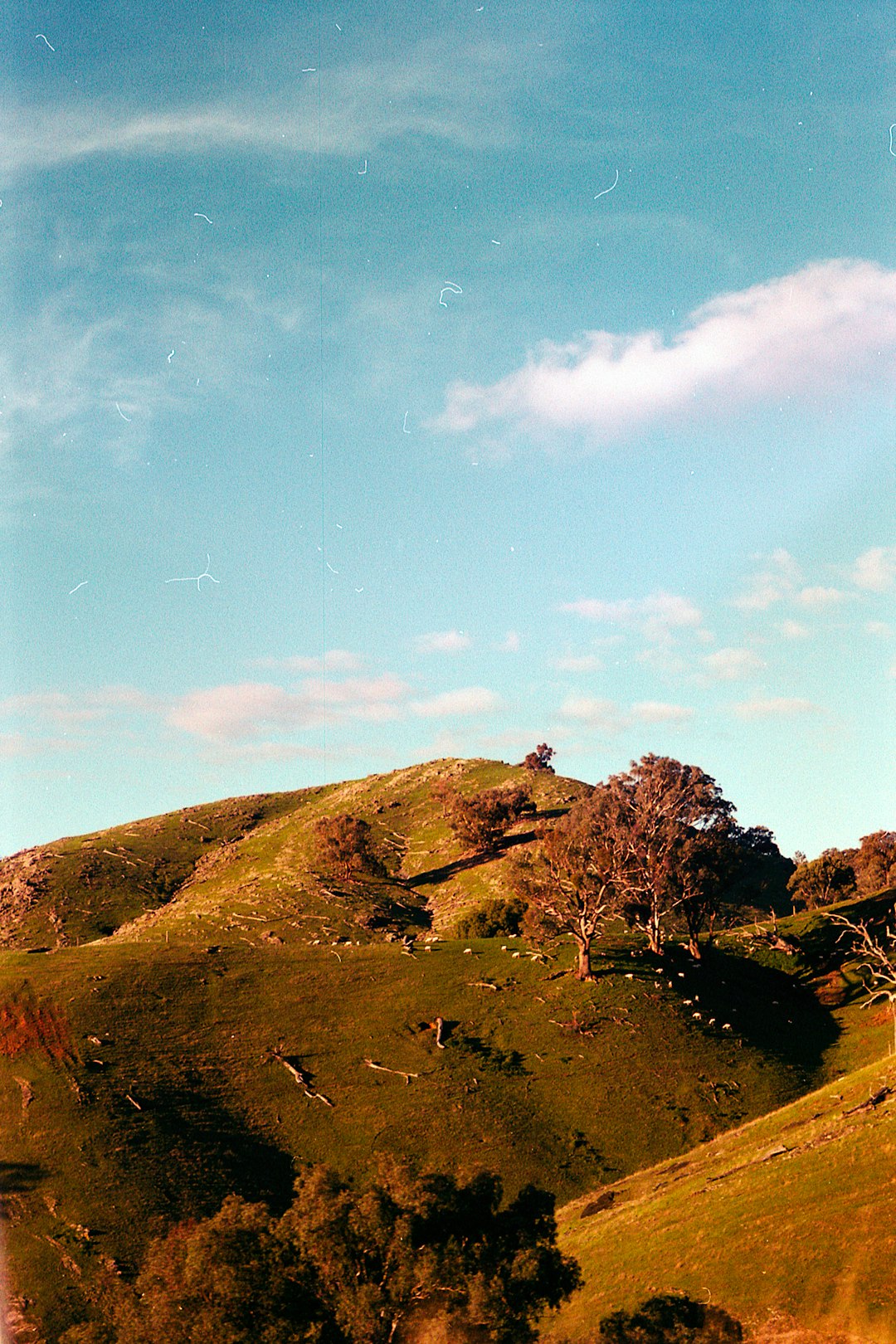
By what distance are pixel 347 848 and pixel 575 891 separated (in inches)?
2150

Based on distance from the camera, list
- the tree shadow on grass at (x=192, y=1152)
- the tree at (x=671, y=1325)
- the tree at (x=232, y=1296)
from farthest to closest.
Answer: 1. the tree shadow on grass at (x=192, y=1152)
2. the tree at (x=671, y=1325)
3. the tree at (x=232, y=1296)

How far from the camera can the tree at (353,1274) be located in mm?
32562

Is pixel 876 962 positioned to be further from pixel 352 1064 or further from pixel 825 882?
pixel 352 1064

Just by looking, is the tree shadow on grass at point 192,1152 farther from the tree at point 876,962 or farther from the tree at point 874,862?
the tree at point 874,862

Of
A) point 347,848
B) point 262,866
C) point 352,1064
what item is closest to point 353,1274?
point 352,1064

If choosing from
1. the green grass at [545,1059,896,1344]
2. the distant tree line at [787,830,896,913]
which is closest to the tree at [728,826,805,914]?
the distant tree line at [787,830,896,913]

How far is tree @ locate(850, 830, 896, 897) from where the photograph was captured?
435 ft

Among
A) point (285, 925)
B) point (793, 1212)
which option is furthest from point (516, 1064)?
point (285, 925)

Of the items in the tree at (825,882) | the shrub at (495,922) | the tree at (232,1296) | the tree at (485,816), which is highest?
the tree at (485,816)

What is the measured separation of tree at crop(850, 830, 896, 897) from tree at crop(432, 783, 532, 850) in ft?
168

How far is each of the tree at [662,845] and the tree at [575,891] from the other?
1.55m

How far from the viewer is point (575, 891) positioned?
80.4m

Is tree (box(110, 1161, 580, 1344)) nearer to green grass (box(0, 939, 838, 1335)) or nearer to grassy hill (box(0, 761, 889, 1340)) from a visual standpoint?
grassy hill (box(0, 761, 889, 1340))

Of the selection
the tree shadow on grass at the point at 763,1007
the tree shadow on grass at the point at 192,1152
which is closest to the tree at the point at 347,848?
the tree shadow on grass at the point at 763,1007
